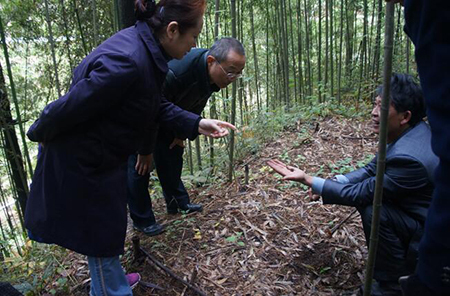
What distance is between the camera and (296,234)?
8.17ft

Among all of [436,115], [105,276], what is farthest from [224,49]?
[436,115]

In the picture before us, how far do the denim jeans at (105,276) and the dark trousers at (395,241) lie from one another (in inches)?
54.0

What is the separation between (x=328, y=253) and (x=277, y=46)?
5.49 m

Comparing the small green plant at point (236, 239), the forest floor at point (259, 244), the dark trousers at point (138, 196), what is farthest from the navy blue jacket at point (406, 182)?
the dark trousers at point (138, 196)

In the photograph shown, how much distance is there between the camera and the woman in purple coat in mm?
1409

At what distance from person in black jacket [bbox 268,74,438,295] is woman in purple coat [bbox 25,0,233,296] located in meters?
0.93

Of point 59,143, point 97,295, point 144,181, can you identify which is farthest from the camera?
point 144,181

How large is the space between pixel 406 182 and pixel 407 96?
0.47 meters

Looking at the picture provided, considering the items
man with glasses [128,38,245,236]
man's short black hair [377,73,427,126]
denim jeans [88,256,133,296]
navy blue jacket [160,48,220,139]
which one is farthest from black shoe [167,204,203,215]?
man's short black hair [377,73,427,126]

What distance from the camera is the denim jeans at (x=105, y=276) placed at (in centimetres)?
156

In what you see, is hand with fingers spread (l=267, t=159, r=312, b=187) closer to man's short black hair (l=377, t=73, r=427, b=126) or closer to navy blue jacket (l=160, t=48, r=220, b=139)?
man's short black hair (l=377, t=73, r=427, b=126)

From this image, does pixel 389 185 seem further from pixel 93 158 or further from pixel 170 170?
pixel 170 170

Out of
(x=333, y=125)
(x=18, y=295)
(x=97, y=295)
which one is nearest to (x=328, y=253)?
(x=97, y=295)

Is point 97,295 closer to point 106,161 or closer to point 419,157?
point 106,161
